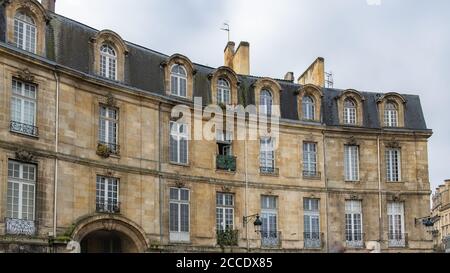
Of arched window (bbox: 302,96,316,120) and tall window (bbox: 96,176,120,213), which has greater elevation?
arched window (bbox: 302,96,316,120)

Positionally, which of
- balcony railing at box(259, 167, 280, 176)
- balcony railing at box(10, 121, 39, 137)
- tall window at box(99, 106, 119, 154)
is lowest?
balcony railing at box(259, 167, 280, 176)

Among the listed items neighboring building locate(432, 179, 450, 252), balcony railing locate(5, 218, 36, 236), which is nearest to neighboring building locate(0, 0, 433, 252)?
balcony railing locate(5, 218, 36, 236)

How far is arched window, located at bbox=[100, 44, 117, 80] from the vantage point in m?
23.5

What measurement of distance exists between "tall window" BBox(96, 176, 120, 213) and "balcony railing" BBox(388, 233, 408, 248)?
12.8 m

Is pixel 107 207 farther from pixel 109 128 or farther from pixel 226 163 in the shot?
pixel 226 163

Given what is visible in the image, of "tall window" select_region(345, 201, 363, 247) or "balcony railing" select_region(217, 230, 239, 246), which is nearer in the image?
"balcony railing" select_region(217, 230, 239, 246)

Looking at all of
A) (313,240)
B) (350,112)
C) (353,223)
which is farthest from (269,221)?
(350,112)

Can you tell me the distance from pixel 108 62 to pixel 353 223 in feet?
41.6

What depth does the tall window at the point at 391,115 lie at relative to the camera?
30.7 meters

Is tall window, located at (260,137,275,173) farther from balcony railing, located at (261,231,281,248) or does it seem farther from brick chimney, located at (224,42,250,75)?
brick chimney, located at (224,42,250,75)

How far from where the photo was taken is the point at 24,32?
68.1 feet
